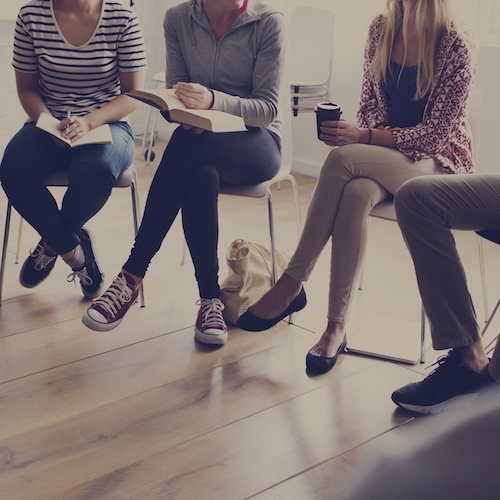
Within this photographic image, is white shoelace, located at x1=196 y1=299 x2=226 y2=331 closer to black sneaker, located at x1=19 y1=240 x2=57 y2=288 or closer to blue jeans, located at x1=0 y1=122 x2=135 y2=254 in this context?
blue jeans, located at x1=0 y1=122 x2=135 y2=254

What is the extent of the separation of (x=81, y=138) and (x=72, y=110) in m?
0.19

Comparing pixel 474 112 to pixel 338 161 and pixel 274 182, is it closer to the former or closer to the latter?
pixel 338 161

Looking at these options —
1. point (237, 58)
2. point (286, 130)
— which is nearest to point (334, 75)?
point (286, 130)

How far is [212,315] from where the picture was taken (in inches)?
81.9

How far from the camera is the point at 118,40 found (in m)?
2.22

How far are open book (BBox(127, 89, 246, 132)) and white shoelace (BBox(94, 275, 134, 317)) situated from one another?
0.47m

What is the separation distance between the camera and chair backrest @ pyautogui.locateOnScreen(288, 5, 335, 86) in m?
3.78

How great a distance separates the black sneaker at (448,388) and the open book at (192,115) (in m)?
0.79

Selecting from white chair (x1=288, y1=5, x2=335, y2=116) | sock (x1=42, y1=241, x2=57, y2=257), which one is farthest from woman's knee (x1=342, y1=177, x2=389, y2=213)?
white chair (x1=288, y1=5, x2=335, y2=116)

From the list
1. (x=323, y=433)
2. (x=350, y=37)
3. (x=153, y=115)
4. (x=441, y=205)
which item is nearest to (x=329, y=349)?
(x=323, y=433)

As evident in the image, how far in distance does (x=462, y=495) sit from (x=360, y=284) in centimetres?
223

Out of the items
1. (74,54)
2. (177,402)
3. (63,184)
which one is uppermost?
(74,54)

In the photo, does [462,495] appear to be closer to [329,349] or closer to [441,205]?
[441,205]

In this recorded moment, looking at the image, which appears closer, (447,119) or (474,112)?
(447,119)
